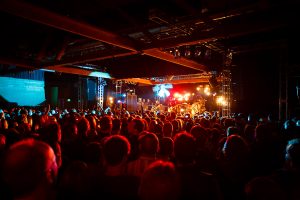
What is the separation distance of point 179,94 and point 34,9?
21.7 meters

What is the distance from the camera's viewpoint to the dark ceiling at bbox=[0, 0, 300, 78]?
14.5 feet

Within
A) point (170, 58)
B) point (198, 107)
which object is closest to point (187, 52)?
point (170, 58)

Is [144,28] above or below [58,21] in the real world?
above

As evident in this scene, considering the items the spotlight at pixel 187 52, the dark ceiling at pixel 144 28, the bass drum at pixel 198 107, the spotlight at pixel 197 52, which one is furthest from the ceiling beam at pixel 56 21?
the bass drum at pixel 198 107

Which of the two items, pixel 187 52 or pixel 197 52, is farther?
pixel 197 52

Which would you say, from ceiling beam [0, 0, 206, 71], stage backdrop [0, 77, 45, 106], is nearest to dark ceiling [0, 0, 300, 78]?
ceiling beam [0, 0, 206, 71]

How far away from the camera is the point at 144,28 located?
5.58m

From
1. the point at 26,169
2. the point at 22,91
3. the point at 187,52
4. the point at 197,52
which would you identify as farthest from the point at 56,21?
the point at 22,91

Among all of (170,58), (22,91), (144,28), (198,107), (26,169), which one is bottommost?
(198,107)

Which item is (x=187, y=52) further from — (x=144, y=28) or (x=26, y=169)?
(x=26, y=169)

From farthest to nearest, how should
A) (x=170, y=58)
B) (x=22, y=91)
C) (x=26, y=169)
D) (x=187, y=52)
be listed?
(x=22, y=91) → (x=187, y=52) → (x=170, y=58) → (x=26, y=169)

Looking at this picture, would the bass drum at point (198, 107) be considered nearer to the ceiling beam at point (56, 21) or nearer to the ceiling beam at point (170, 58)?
the ceiling beam at point (170, 58)

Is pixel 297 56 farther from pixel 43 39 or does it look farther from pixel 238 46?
pixel 43 39

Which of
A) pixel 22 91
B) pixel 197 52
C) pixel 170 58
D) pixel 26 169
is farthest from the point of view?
pixel 22 91
